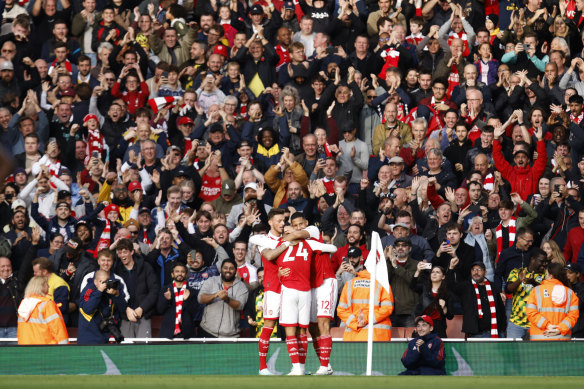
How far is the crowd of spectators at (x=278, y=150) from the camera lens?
16531 mm

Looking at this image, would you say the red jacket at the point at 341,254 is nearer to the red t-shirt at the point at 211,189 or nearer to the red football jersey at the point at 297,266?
the red football jersey at the point at 297,266

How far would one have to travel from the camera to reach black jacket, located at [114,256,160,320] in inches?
660

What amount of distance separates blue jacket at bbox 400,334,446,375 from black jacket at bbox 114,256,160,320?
457cm

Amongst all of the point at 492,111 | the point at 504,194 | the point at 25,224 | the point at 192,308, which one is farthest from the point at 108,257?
the point at 492,111

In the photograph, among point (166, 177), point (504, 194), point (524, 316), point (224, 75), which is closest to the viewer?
point (524, 316)

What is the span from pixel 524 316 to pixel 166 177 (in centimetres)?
721

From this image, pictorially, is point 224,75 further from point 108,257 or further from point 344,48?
point 108,257

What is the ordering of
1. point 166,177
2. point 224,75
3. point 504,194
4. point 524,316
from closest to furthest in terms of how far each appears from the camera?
1. point 524,316
2. point 504,194
3. point 166,177
4. point 224,75

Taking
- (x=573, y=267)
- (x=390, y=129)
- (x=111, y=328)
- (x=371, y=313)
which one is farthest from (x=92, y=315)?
(x=390, y=129)

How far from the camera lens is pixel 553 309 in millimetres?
14812

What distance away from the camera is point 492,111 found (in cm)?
2030

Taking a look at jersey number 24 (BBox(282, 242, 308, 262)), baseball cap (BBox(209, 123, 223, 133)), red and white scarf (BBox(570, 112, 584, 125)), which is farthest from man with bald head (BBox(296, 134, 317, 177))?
jersey number 24 (BBox(282, 242, 308, 262))

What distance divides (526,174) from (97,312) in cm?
762

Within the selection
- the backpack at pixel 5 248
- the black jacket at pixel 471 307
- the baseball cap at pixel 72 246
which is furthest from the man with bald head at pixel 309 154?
the backpack at pixel 5 248
